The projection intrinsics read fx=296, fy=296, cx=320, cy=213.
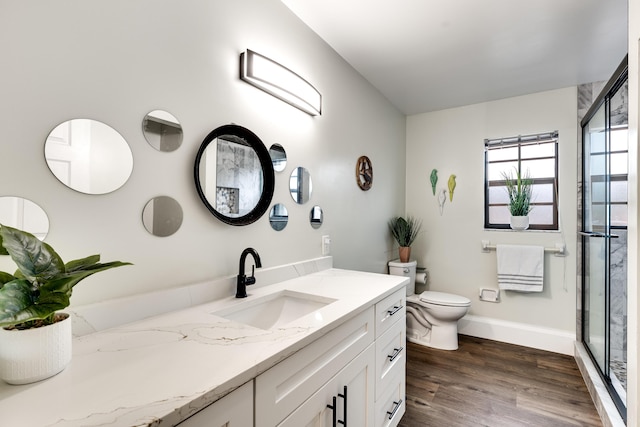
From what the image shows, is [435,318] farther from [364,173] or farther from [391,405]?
[364,173]

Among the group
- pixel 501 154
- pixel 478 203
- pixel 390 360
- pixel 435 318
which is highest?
pixel 501 154

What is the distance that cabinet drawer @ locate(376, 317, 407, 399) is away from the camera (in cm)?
143

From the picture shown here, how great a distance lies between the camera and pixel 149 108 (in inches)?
42.8

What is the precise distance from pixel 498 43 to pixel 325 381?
7.74 ft

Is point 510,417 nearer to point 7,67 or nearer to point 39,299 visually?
point 39,299

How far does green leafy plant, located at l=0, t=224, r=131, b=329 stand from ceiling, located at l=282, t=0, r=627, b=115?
1712mm

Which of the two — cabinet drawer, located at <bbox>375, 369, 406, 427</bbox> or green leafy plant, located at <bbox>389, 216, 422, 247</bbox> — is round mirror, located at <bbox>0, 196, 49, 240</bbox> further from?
green leafy plant, located at <bbox>389, 216, 422, 247</bbox>

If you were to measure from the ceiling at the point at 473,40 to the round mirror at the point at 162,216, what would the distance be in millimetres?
1346

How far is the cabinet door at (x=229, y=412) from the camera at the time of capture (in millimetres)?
613

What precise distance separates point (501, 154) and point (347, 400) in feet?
9.47

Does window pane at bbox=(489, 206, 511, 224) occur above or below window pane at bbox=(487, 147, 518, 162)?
below

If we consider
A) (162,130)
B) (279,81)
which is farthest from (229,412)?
(279,81)

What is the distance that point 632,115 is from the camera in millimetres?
1232

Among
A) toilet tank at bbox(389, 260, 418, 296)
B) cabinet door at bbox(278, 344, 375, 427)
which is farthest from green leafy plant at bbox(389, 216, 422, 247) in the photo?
cabinet door at bbox(278, 344, 375, 427)
